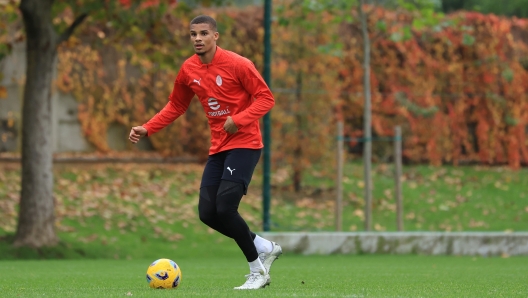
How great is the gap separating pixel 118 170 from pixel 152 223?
122 inches

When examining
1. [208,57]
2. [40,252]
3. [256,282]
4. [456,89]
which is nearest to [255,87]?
[208,57]

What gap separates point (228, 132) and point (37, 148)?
7.52 m

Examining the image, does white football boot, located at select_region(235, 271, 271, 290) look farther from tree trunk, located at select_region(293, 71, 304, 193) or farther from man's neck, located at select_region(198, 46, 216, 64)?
tree trunk, located at select_region(293, 71, 304, 193)

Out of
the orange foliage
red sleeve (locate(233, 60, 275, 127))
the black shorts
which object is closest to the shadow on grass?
the black shorts

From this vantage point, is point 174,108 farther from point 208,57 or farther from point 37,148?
point 37,148

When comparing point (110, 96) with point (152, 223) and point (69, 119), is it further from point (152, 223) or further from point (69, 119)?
point (152, 223)

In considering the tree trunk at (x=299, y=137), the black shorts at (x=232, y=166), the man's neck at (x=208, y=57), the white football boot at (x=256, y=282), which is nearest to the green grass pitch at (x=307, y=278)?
the white football boot at (x=256, y=282)

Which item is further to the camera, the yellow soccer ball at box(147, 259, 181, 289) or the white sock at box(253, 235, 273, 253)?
the white sock at box(253, 235, 273, 253)

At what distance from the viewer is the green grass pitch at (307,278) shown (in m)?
6.96

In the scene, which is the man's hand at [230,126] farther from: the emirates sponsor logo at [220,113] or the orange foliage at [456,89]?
the orange foliage at [456,89]

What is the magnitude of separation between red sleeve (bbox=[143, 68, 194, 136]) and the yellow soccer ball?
→ 1234 millimetres

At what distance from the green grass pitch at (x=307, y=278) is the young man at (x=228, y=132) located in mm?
396

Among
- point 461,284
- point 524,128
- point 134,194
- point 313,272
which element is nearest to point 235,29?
point 134,194

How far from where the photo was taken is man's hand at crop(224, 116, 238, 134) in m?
7.19
